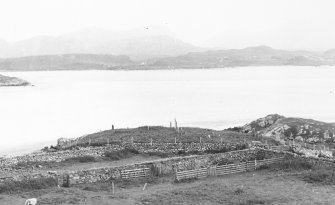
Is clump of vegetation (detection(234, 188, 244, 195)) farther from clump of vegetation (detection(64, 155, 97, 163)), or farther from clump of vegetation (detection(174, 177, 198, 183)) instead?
clump of vegetation (detection(64, 155, 97, 163))

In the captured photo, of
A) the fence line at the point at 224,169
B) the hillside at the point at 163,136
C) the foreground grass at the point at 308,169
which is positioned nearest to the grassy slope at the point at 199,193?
the foreground grass at the point at 308,169

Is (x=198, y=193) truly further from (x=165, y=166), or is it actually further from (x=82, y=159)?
(x=82, y=159)

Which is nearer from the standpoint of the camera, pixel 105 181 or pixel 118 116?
pixel 105 181

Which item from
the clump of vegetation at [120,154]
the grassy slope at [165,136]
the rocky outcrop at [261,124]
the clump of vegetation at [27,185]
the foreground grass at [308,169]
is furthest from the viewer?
the rocky outcrop at [261,124]

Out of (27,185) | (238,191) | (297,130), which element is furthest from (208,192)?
(297,130)

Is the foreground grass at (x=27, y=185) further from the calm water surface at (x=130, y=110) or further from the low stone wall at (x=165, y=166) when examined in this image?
the calm water surface at (x=130, y=110)

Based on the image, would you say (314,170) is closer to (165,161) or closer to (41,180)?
(165,161)

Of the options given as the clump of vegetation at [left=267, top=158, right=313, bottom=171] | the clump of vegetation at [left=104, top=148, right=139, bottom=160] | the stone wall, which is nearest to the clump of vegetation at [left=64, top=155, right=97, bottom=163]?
the clump of vegetation at [left=104, top=148, right=139, bottom=160]

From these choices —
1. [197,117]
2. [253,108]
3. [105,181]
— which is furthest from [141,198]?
[253,108]
